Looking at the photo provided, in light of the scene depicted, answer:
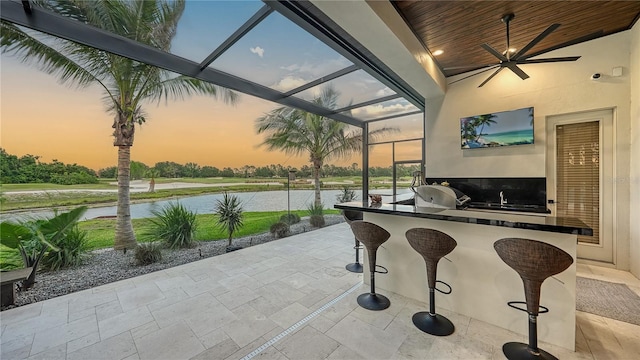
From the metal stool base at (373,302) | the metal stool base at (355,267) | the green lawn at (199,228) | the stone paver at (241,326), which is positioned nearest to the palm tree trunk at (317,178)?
the green lawn at (199,228)

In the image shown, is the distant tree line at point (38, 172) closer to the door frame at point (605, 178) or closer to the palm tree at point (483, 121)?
the palm tree at point (483, 121)

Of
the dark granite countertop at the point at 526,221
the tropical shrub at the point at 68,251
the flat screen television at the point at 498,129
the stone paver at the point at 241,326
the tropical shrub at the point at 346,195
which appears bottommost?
the stone paver at the point at 241,326

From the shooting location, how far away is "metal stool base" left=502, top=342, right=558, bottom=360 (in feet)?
5.94

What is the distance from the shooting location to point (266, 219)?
627cm

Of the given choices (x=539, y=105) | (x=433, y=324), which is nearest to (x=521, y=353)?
(x=433, y=324)

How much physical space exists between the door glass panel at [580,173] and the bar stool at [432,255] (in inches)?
130

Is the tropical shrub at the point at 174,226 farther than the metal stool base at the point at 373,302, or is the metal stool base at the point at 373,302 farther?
the tropical shrub at the point at 174,226

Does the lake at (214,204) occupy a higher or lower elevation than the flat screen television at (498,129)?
lower

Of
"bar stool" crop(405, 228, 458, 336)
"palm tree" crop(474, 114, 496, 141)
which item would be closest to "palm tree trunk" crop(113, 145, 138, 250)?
"bar stool" crop(405, 228, 458, 336)

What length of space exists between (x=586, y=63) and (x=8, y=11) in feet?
23.9

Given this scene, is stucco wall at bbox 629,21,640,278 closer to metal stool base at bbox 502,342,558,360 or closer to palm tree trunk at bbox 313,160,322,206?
metal stool base at bbox 502,342,558,360

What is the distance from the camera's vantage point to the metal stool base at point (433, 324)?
7.02ft

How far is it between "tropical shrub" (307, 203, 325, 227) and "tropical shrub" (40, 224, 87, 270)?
→ 473 cm

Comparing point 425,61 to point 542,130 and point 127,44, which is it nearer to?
point 542,130
